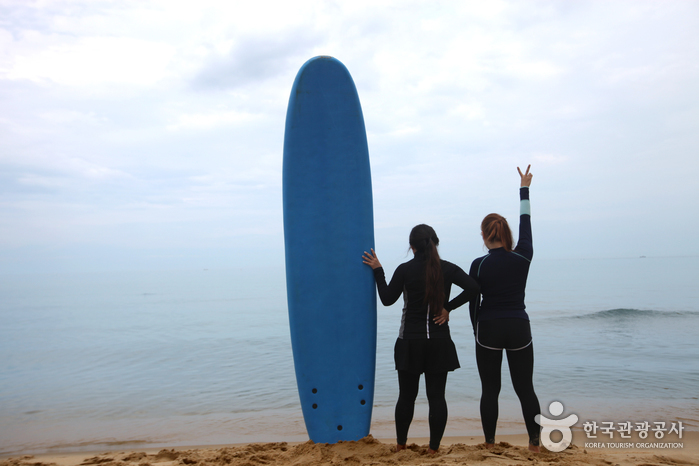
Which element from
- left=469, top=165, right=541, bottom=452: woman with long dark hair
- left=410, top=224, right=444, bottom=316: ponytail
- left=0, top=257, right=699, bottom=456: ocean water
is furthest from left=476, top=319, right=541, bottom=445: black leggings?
left=0, top=257, right=699, bottom=456: ocean water

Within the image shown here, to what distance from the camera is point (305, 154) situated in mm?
3197

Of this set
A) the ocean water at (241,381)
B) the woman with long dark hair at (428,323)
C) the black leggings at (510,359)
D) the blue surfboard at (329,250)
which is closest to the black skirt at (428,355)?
the woman with long dark hair at (428,323)

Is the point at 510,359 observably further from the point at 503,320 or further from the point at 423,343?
the point at 423,343

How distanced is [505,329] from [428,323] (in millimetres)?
402

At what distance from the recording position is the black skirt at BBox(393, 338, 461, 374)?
244cm

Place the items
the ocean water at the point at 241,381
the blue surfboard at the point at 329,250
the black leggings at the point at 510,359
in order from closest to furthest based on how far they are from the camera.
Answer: the black leggings at the point at 510,359
the blue surfboard at the point at 329,250
the ocean water at the point at 241,381

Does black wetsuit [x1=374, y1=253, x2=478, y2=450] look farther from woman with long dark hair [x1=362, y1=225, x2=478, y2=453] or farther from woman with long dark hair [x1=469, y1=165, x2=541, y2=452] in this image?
woman with long dark hair [x1=469, y1=165, x2=541, y2=452]

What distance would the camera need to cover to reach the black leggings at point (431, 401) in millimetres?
2477

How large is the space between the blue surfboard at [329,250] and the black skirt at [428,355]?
2.16ft

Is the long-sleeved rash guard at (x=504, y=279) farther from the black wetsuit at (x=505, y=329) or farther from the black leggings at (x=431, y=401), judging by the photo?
the black leggings at (x=431, y=401)

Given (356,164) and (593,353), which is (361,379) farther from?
(593,353)

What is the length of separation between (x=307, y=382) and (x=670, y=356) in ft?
23.8

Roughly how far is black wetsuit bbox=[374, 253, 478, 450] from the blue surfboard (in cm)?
55

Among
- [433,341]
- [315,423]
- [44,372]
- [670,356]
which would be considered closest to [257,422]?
[315,423]
